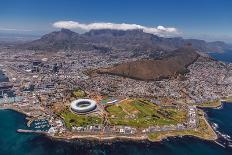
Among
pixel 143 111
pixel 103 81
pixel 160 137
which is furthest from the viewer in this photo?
pixel 103 81

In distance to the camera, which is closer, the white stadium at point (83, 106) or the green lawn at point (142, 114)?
the green lawn at point (142, 114)

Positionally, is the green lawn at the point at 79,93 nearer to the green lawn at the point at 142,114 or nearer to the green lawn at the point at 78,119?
the green lawn at the point at 142,114

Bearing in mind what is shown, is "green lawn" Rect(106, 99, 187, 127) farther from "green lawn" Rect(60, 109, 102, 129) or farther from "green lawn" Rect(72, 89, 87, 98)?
"green lawn" Rect(72, 89, 87, 98)

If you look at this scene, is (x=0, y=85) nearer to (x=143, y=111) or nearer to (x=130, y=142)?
(x=143, y=111)

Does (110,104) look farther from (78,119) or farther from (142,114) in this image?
(78,119)

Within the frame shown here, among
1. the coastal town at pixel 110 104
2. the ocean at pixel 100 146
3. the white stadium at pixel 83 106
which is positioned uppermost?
the white stadium at pixel 83 106

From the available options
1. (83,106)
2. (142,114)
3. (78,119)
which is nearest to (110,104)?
(83,106)

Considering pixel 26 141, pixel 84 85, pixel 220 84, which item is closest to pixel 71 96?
pixel 84 85

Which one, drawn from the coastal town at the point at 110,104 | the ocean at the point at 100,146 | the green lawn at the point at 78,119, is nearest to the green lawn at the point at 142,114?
the coastal town at the point at 110,104

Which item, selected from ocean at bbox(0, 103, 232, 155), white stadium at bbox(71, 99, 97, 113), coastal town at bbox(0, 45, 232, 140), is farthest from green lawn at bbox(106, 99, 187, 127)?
ocean at bbox(0, 103, 232, 155)
